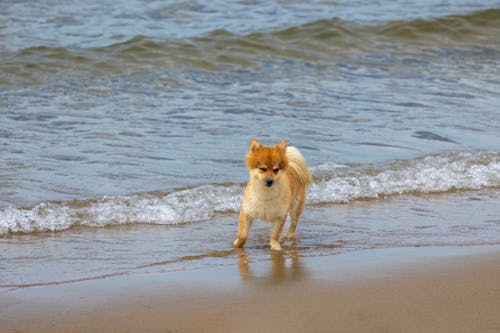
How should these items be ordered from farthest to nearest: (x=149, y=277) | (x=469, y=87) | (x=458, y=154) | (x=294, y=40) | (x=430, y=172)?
(x=294, y=40), (x=469, y=87), (x=458, y=154), (x=430, y=172), (x=149, y=277)

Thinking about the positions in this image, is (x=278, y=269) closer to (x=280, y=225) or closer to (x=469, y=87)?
(x=280, y=225)

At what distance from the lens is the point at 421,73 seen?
15117 millimetres

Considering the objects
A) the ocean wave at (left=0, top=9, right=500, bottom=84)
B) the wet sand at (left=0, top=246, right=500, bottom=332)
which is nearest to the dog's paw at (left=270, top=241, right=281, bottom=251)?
the wet sand at (left=0, top=246, right=500, bottom=332)

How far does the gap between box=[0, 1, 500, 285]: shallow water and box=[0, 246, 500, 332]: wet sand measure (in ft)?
1.66

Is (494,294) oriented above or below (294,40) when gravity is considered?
below

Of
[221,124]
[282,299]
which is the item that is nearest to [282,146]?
[282,299]

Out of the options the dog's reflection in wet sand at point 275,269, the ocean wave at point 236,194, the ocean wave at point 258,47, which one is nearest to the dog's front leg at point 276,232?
the dog's reflection in wet sand at point 275,269

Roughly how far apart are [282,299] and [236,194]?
127 inches

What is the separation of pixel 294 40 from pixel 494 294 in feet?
42.2

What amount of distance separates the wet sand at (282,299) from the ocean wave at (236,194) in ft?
5.59

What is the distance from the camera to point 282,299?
16.5 feet

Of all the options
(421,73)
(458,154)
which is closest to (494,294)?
(458,154)

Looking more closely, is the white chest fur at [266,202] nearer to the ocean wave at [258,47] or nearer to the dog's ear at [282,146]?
the dog's ear at [282,146]

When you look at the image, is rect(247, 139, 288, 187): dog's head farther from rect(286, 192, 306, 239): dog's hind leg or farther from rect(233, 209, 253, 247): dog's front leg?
rect(286, 192, 306, 239): dog's hind leg
